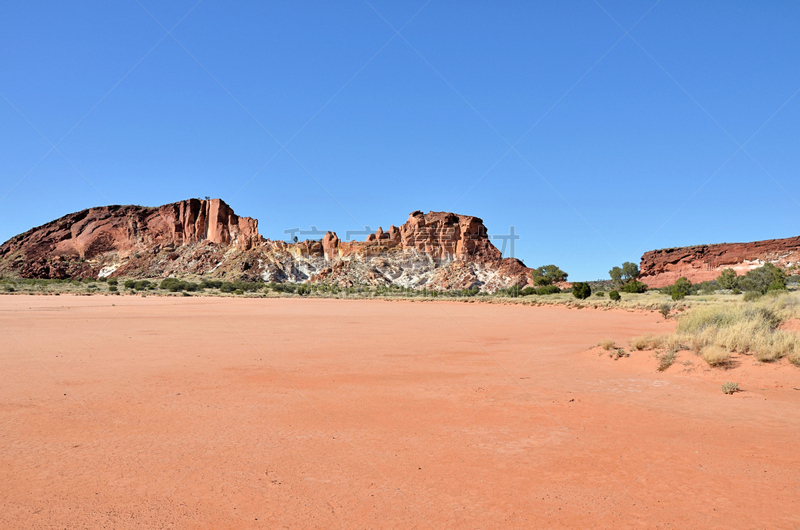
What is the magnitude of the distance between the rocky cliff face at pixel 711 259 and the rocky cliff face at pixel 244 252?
26.5 metres

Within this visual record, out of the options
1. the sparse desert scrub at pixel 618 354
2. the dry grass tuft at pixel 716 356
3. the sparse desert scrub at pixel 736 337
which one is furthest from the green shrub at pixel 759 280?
the dry grass tuft at pixel 716 356

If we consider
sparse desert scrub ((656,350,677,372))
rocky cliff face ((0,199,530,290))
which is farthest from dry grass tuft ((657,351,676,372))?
rocky cliff face ((0,199,530,290))

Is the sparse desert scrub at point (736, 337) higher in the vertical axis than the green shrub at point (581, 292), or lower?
lower

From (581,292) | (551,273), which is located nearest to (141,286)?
(581,292)

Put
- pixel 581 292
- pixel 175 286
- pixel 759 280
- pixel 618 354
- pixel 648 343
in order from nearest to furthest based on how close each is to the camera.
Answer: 1. pixel 618 354
2. pixel 648 343
3. pixel 759 280
4. pixel 581 292
5. pixel 175 286

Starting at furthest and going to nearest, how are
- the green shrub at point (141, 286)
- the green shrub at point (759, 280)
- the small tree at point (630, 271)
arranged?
1. the small tree at point (630, 271)
2. the green shrub at point (141, 286)
3. the green shrub at point (759, 280)

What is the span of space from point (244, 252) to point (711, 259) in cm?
8522

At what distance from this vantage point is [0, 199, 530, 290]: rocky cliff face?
9031 cm

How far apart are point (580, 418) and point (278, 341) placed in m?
10.2

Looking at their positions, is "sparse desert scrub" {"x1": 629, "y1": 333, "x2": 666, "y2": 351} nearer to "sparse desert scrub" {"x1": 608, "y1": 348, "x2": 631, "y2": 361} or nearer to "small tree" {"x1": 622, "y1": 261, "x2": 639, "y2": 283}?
"sparse desert scrub" {"x1": 608, "y1": 348, "x2": 631, "y2": 361}

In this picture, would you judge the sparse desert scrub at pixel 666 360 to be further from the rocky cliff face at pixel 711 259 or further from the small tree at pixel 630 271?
the small tree at pixel 630 271

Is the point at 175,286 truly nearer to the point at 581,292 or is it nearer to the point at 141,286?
the point at 141,286

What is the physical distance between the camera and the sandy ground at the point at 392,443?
3936 millimetres

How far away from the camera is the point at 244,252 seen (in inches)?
3782
